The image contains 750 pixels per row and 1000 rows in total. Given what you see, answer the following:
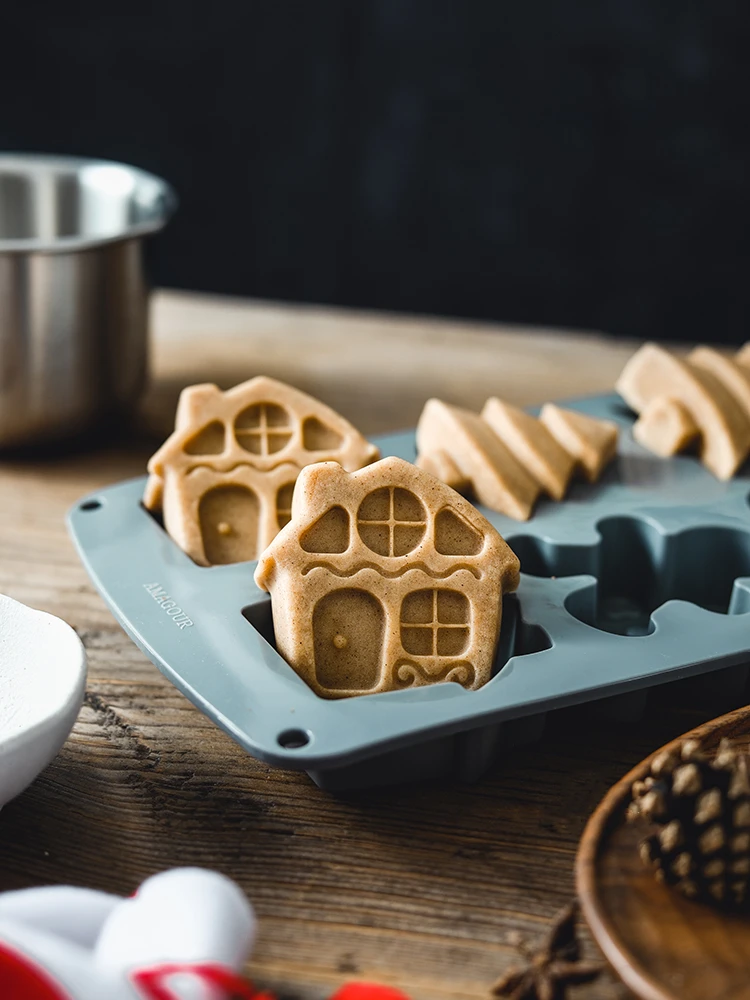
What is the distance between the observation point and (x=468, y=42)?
2.29 meters

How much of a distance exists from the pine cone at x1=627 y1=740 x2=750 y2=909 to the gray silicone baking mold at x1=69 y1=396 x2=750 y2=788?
13 centimetres

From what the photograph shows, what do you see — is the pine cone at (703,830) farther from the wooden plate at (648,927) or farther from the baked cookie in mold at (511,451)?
the baked cookie in mold at (511,451)

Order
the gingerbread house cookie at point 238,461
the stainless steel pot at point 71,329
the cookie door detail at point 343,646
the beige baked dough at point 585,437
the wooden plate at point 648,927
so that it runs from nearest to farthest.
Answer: the wooden plate at point 648,927
the cookie door detail at point 343,646
the gingerbread house cookie at point 238,461
the beige baked dough at point 585,437
the stainless steel pot at point 71,329

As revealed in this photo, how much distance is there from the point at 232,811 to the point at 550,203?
6.13 feet

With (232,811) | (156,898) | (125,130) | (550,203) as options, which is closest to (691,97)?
(550,203)

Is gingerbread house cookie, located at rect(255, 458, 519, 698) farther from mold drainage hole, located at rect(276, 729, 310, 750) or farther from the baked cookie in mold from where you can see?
the baked cookie in mold

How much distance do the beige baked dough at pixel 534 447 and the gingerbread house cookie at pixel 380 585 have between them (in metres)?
0.24

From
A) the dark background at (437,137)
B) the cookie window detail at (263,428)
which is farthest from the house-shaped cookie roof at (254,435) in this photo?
the dark background at (437,137)

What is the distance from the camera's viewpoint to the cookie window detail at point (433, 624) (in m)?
0.85

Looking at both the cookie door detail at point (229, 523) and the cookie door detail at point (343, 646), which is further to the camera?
the cookie door detail at point (229, 523)

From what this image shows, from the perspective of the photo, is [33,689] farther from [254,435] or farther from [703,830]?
[703,830]

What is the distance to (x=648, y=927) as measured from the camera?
0.65 meters

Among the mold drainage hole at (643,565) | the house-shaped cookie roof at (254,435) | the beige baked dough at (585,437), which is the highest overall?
the house-shaped cookie roof at (254,435)

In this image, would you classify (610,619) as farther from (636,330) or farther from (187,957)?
(636,330)
